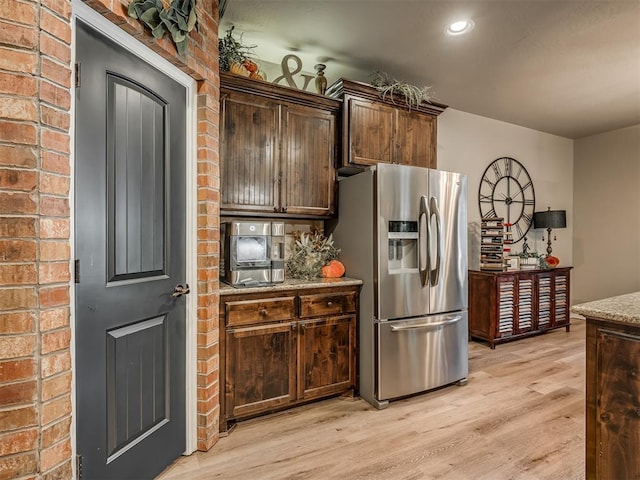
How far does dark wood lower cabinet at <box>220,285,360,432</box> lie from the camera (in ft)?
7.38

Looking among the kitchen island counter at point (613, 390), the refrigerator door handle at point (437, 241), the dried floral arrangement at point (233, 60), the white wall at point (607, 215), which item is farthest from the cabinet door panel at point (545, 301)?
the dried floral arrangement at point (233, 60)

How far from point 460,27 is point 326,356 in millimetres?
2667

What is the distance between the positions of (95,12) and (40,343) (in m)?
1.30

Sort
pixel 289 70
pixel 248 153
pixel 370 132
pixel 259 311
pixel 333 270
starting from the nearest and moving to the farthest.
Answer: pixel 259 311
pixel 248 153
pixel 333 270
pixel 370 132
pixel 289 70

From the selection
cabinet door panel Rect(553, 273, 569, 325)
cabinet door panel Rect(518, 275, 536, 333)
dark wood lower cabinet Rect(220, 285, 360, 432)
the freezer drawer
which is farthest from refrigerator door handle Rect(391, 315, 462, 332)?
cabinet door panel Rect(553, 273, 569, 325)

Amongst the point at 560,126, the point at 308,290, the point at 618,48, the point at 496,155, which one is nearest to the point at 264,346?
the point at 308,290

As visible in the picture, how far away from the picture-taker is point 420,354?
8.90 ft

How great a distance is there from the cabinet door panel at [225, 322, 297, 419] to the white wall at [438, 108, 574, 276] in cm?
298

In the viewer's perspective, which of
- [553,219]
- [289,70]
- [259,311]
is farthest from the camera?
[553,219]

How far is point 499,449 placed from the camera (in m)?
2.09

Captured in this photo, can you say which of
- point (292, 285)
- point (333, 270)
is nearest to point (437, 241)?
point (333, 270)

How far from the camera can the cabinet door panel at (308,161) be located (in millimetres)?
2727

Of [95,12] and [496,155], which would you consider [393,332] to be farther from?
[496,155]

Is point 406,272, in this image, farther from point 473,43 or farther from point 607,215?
point 607,215
